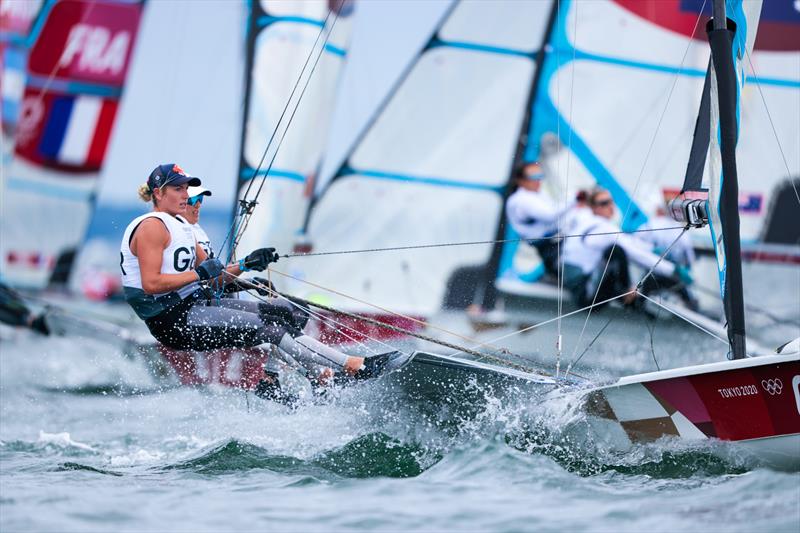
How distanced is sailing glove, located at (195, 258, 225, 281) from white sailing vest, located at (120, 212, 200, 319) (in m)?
0.22

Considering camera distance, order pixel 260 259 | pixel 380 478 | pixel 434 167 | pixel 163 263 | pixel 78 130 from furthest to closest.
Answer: pixel 78 130, pixel 434 167, pixel 163 263, pixel 260 259, pixel 380 478

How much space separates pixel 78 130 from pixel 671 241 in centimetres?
512

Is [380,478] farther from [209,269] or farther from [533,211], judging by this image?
[533,211]

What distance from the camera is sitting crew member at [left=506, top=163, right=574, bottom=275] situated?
840 cm

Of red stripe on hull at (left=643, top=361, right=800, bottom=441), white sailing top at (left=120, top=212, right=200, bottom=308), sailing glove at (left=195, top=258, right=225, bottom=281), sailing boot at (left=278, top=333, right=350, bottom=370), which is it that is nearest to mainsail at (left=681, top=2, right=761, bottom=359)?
red stripe on hull at (left=643, top=361, right=800, bottom=441)

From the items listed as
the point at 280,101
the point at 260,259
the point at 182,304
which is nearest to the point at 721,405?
the point at 260,259

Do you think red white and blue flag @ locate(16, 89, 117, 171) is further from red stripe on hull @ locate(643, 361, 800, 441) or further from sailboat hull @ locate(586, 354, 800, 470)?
red stripe on hull @ locate(643, 361, 800, 441)

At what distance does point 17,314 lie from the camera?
9.10 metres

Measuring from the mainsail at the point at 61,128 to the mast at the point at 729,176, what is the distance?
687 cm

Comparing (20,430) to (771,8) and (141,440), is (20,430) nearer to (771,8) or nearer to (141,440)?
(141,440)

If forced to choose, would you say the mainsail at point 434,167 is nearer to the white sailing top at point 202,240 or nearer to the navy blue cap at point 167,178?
the white sailing top at point 202,240

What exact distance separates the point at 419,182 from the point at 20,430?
3568 millimetres

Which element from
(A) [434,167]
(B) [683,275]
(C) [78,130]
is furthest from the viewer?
(C) [78,130]

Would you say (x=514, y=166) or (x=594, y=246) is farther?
(x=514, y=166)
